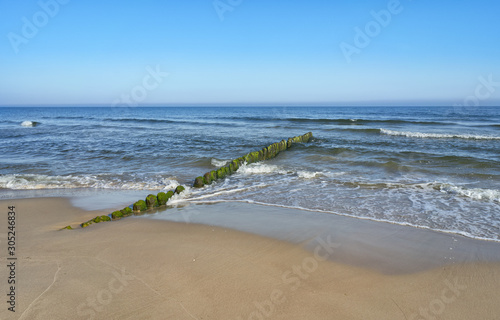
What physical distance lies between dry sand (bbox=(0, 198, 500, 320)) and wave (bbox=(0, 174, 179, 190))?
428cm

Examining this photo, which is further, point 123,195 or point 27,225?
point 123,195

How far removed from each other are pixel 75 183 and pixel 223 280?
856 centimetres

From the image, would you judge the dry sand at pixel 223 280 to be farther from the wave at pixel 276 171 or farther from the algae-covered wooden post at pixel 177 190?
the wave at pixel 276 171

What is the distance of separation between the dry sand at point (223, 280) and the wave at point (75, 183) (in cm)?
428

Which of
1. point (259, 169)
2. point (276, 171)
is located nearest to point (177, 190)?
point (259, 169)

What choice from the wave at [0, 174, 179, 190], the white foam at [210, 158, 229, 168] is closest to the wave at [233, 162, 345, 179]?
the white foam at [210, 158, 229, 168]

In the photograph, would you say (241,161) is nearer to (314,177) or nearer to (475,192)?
(314,177)

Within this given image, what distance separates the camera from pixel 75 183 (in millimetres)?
10688

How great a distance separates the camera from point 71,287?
4.07 meters

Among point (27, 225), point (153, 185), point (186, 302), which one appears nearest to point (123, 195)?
point (153, 185)

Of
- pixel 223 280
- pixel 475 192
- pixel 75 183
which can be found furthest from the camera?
pixel 75 183

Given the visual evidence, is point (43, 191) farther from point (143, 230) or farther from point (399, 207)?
point (399, 207)

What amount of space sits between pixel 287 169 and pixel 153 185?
5.54m

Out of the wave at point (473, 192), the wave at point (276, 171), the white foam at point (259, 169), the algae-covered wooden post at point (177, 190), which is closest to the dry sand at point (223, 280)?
the algae-covered wooden post at point (177, 190)
